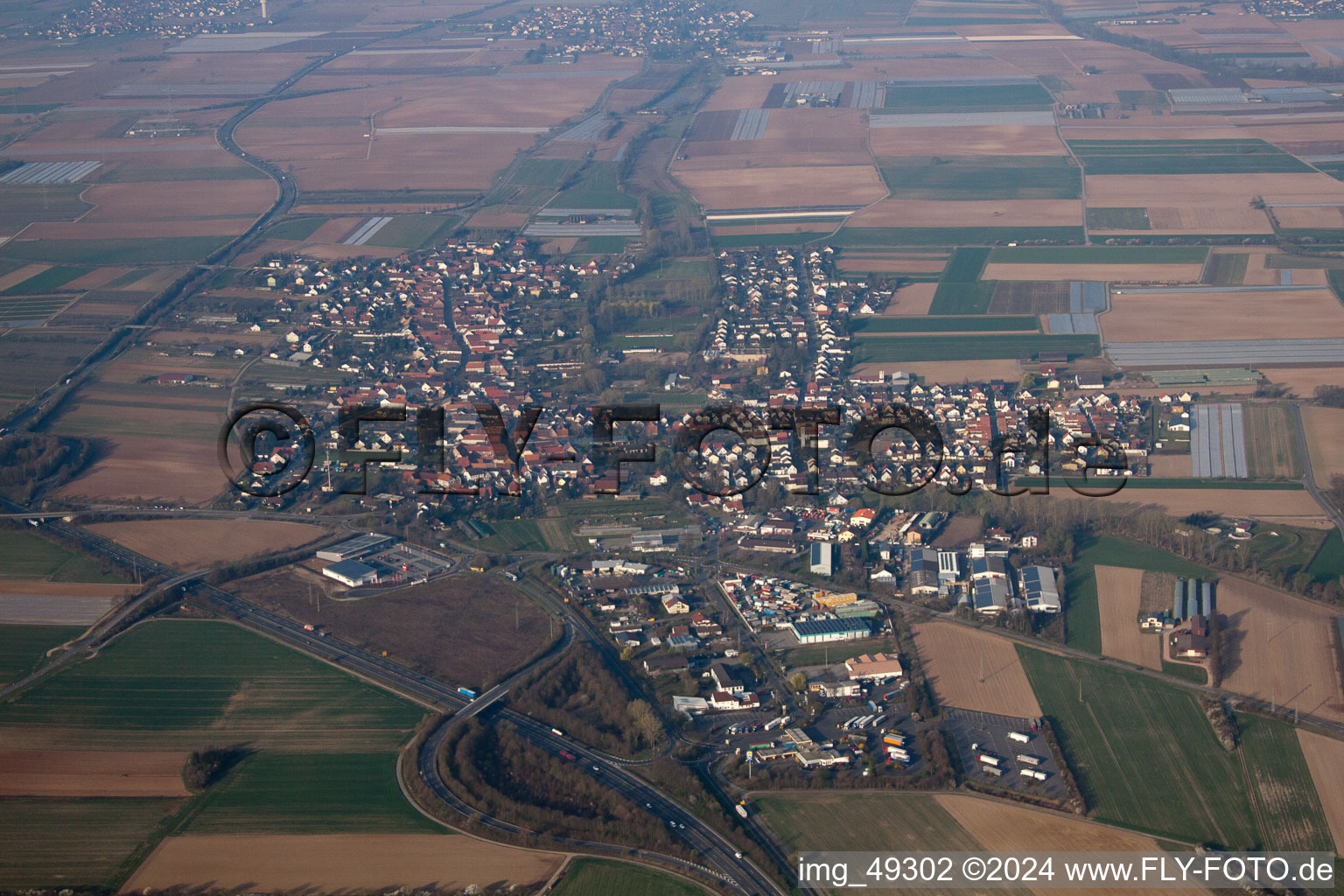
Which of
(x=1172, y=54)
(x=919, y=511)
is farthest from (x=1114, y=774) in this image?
(x=1172, y=54)

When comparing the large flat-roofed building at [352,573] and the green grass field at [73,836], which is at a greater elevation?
the green grass field at [73,836]

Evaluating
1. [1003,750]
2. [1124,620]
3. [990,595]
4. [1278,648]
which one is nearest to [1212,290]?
[1124,620]

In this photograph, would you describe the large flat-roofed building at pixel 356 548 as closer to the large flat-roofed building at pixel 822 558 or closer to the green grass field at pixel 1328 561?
the large flat-roofed building at pixel 822 558

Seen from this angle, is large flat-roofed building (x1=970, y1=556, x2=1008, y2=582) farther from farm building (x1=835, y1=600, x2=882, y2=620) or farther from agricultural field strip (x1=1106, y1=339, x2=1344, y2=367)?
agricultural field strip (x1=1106, y1=339, x2=1344, y2=367)

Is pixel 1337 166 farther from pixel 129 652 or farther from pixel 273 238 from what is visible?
pixel 129 652

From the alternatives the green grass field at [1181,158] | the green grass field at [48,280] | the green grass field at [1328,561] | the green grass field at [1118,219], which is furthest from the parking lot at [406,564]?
the green grass field at [1181,158]


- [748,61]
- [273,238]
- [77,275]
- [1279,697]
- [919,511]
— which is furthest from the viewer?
[748,61]

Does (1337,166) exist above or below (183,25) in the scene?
below
